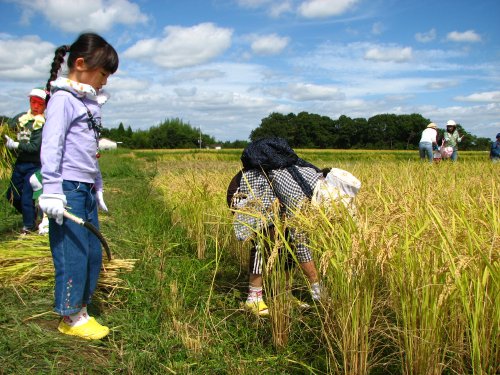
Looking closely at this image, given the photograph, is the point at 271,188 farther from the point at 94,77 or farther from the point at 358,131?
the point at 358,131

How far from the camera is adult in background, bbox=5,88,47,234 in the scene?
421cm

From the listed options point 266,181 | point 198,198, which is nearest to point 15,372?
point 266,181

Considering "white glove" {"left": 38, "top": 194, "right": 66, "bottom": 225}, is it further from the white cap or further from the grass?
the white cap

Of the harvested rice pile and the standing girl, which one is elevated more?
the standing girl

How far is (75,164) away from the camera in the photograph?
7.25ft

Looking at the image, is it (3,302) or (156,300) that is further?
(156,300)

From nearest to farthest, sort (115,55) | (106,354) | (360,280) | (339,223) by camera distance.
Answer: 1. (360,280)
2. (339,223)
3. (106,354)
4. (115,55)

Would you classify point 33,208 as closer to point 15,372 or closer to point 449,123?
point 15,372

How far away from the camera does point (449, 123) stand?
10422 mm

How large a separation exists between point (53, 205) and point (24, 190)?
9.25 ft

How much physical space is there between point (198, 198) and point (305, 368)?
259 centimetres

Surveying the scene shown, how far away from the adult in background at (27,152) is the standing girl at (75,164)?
7.03 feet

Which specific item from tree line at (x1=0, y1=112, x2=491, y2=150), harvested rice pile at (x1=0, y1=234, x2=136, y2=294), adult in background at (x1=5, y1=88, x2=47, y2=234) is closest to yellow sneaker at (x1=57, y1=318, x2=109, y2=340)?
harvested rice pile at (x1=0, y1=234, x2=136, y2=294)

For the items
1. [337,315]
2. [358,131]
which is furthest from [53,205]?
[358,131]
